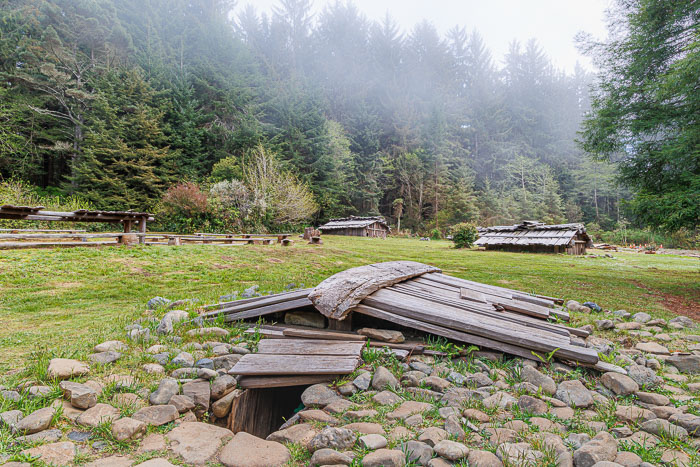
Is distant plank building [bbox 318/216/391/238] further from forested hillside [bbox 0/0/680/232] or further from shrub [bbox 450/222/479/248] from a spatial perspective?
shrub [bbox 450/222/479/248]

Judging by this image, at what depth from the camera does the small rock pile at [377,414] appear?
1687mm

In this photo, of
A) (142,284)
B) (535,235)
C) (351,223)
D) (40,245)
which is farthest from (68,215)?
(351,223)

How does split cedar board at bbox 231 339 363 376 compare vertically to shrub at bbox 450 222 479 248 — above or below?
below

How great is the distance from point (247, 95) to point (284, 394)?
41.4 meters

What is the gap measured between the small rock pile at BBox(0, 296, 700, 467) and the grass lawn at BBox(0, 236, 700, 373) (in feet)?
3.96

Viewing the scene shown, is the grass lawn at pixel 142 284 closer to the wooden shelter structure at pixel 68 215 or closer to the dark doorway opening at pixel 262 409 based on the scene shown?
the wooden shelter structure at pixel 68 215

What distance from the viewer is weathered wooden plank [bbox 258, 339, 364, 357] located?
9.25 feet

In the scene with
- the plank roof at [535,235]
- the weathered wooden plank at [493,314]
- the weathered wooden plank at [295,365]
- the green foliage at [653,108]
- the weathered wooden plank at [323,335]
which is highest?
the green foliage at [653,108]

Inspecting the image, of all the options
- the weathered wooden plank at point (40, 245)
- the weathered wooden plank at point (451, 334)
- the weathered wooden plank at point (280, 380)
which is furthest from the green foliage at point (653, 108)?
the weathered wooden plank at point (40, 245)

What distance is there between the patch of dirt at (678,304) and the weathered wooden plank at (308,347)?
703cm

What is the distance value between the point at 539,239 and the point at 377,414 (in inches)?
920

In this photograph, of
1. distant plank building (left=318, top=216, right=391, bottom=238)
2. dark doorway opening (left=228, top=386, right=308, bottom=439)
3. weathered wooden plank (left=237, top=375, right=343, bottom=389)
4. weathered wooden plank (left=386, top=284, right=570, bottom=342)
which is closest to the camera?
dark doorway opening (left=228, top=386, right=308, bottom=439)

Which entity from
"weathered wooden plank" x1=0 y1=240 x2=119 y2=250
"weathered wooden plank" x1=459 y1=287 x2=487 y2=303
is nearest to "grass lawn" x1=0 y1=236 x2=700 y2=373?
"weathered wooden plank" x1=0 y1=240 x2=119 y2=250

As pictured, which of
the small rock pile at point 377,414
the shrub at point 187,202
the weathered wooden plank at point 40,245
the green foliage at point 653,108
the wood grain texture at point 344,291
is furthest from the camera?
the shrub at point 187,202
